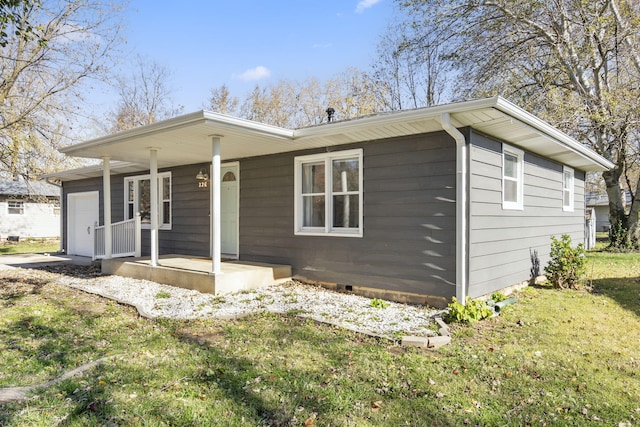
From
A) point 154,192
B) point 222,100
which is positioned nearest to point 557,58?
point 154,192

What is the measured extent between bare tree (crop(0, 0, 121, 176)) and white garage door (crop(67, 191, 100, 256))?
5.86ft

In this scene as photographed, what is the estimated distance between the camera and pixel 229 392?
303cm

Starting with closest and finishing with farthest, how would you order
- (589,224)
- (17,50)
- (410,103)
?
(17,50) → (589,224) → (410,103)

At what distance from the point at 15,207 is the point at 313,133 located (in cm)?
2105

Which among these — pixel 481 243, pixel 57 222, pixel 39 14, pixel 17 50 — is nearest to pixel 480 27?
pixel 481 243

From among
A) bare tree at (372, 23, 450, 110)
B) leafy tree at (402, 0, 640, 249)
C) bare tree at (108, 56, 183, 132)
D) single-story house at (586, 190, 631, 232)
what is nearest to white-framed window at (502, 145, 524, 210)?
→ leafy tree at (402, 0, 640, 249)

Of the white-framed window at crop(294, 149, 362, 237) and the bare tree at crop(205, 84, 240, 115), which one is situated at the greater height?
the bare tree at crop(205, 84, 240, 115)

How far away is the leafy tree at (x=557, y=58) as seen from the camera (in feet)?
38.5

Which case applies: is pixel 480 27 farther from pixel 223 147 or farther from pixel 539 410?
pixel 539 410

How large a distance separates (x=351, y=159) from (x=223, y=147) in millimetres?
2254

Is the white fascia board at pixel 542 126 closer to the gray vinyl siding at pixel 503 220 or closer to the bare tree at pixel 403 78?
the gray vinyl siding at pixel 503 220

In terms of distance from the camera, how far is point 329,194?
22.4 feet

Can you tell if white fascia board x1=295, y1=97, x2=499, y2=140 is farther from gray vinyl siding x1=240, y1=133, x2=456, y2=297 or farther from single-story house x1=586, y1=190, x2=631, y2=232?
single-story house x1=586, y1=190, x2=631, y2=232

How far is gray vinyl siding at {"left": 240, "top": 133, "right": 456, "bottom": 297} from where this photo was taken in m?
5.57
